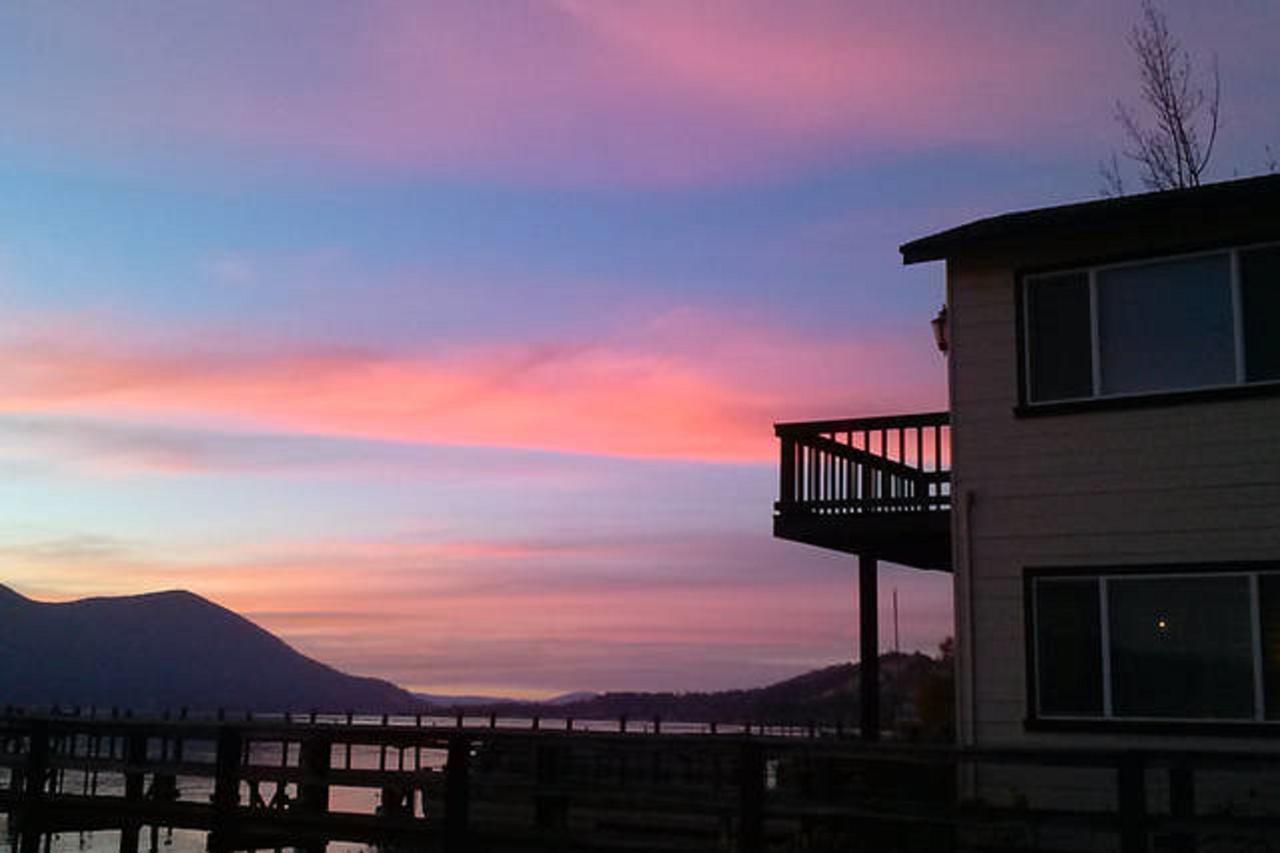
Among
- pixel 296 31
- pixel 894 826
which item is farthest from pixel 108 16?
pixel 894 826

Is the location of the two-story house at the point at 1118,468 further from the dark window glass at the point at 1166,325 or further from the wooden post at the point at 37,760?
the wooden post at the point at 37,760

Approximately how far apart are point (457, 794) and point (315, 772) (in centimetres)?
221

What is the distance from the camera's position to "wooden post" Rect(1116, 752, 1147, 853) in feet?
35.8

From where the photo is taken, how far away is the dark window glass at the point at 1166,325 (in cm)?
1566

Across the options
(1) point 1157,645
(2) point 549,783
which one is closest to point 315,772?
(2) point 549,783

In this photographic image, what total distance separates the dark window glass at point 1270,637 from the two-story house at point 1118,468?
0.07 ft

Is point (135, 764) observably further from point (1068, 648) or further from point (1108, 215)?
point (1108, 215)

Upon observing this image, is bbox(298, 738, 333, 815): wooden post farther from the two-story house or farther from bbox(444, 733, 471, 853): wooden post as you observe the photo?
the two-story house

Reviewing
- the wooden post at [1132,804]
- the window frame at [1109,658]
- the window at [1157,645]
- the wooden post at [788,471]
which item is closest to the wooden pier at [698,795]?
the wooden post at [1132,804]

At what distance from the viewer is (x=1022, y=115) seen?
72.3ft

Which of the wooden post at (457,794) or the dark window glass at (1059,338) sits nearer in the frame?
the wooden post at (457,794)

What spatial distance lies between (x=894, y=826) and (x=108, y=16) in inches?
598

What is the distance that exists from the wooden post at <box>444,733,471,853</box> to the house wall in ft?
18.4

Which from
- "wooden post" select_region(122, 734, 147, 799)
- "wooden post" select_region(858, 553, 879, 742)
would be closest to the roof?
"wooden post" select_region(858, 553, 879, 742)
